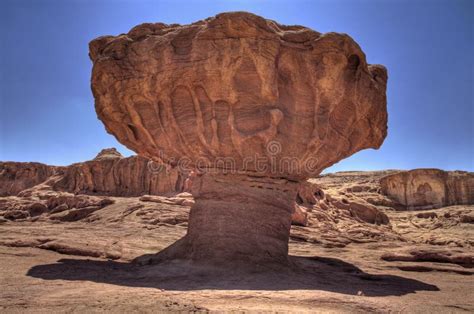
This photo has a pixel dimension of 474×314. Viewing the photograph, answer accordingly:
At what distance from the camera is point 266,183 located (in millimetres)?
8773

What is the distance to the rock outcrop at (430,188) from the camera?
36.1 meters

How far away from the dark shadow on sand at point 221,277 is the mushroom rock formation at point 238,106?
0.58 m

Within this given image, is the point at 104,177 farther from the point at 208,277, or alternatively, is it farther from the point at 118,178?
the point at 208,277

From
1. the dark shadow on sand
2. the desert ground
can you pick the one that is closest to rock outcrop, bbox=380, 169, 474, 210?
the desert ground

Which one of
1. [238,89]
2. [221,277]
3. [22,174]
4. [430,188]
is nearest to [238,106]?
[238,89]

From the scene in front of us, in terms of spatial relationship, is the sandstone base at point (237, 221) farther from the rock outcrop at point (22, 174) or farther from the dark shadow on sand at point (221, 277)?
the rock outcrop at point (22, 174)

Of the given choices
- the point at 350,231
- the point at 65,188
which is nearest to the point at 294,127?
the point at 350,231

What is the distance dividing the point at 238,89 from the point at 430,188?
120ft

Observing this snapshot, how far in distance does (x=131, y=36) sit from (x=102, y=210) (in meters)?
14.2

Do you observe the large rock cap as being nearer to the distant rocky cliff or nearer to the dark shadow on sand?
the dark shadow on sand

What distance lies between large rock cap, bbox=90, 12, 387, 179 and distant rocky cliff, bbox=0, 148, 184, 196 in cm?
2582

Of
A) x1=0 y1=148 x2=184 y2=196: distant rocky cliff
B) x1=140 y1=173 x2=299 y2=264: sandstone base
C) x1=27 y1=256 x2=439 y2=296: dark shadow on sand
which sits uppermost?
x1=0 y1=148 x2=184 y2=196: distant rocky cliff

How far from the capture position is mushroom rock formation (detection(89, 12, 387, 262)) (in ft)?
27.0

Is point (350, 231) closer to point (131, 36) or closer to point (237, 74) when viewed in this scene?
point (237, 74)
